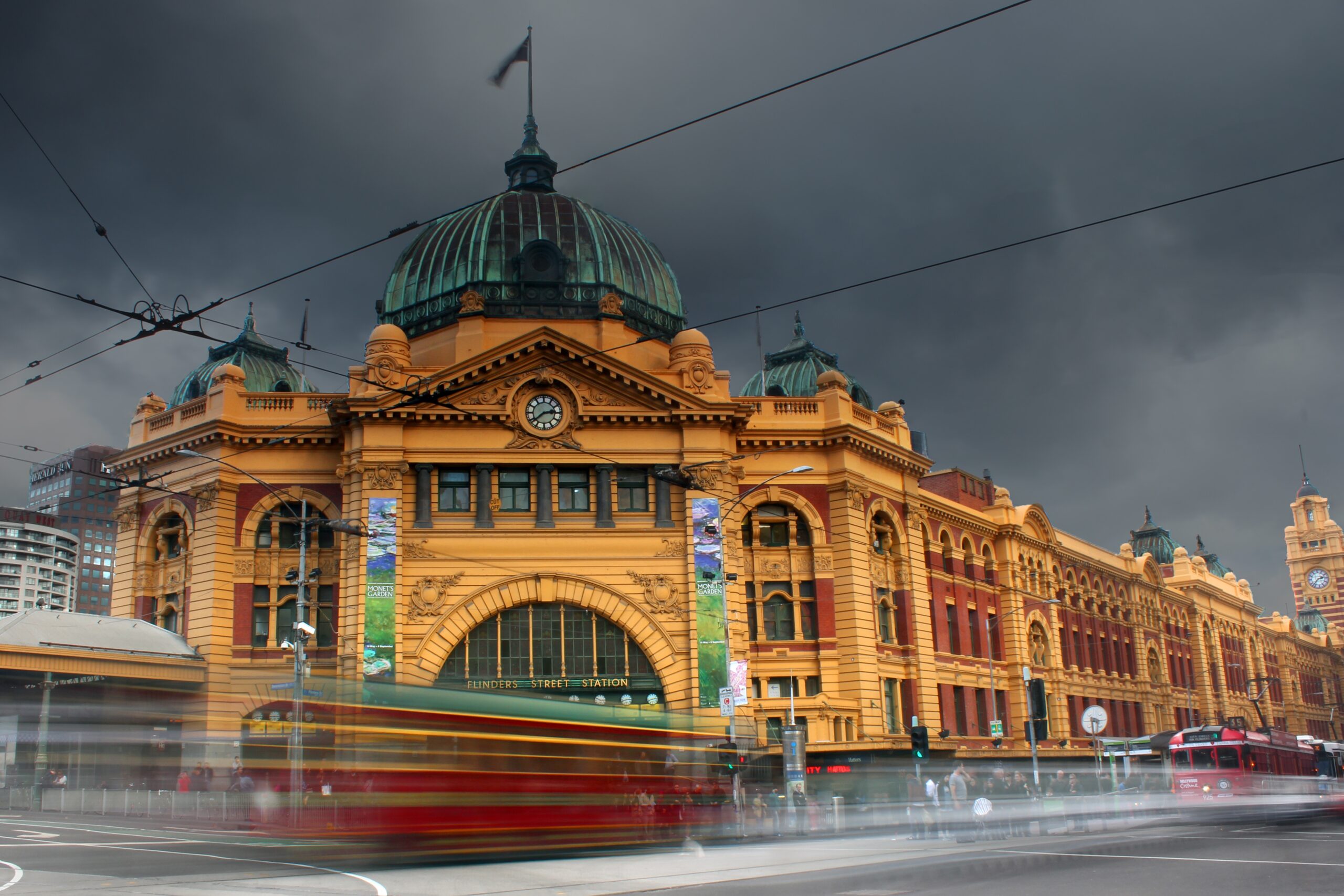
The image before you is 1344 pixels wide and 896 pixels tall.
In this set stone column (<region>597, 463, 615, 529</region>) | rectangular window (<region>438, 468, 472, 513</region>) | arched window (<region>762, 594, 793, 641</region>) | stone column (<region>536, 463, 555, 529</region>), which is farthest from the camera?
arched window (<region>762, 594, 793, 641</region>)

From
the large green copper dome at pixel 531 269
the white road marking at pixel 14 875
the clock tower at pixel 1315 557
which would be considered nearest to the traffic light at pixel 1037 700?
the white road marking at pixel 14 875

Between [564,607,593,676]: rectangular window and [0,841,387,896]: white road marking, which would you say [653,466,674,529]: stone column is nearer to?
[564,607,593,676]: rectangular window

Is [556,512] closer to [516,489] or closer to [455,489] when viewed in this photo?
[516,489]

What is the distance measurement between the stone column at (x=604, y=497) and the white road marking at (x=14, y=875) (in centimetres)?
2591

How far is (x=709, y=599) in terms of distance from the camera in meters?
45.0

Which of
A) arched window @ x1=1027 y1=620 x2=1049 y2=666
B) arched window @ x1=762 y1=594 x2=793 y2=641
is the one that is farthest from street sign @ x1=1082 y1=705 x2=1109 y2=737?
arched window @ x1=1027 y1=620 x2=1049 y2=666

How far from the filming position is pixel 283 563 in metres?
46.7

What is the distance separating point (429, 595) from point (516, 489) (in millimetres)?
5197

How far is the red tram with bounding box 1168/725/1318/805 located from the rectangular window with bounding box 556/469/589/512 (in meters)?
23.8

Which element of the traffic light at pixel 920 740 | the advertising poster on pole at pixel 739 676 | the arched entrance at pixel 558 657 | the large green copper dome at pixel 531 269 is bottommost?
the traffic light at pixel 920 740

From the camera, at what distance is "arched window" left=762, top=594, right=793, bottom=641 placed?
160 ft

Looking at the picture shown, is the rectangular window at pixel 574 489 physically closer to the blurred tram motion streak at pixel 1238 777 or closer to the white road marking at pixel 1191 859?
the blurred tram motion streak at pixel 1238 777

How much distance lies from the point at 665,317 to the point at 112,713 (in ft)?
123

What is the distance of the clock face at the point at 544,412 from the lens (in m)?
45.9
